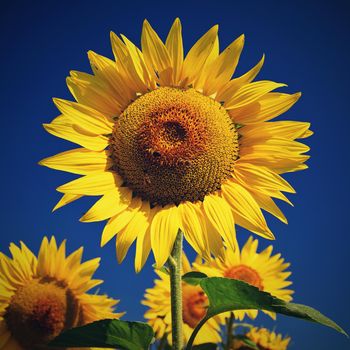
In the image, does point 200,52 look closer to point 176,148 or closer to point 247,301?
point 176,148

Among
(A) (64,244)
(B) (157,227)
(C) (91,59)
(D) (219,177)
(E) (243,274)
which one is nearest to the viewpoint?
(B) (157,227)

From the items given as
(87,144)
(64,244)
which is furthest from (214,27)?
(64,244)

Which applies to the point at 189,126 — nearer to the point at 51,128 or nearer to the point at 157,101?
the point at 157,101

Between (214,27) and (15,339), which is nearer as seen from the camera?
(214,27)

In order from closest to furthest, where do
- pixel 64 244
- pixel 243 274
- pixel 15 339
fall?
pixel 15 339
pixel 64 244
pixel 243 274

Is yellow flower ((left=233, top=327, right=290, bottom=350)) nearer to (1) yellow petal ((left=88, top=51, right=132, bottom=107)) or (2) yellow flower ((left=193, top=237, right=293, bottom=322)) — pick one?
(2) yellow flower ((left=193, top=237, right=293, bottom=322))

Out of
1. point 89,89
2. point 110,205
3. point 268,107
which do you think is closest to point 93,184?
point 110,205
